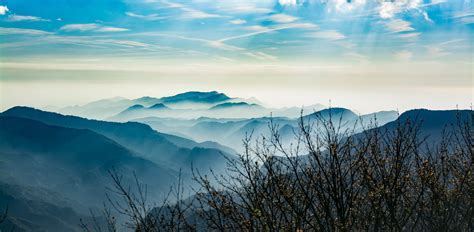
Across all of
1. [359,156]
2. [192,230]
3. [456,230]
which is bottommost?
[456,230]

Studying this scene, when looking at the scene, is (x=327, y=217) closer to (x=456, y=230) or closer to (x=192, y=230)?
(x=192, y=230)

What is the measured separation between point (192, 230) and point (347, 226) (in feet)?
13.3

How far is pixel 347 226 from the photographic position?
10.5 m

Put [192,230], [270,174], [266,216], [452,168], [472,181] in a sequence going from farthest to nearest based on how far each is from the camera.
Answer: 1. [452,168]
2. [472,181]
3. [192,230]
4. [270,174]
5. [266,216]

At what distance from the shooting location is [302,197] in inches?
473

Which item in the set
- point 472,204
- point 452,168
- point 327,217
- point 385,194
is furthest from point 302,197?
point 452,168

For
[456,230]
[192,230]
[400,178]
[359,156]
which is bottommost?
[456,230]

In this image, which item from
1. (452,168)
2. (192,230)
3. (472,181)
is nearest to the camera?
(192,230)

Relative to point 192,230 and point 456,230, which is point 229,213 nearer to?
point 192,230

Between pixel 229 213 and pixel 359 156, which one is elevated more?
pixel 359 156

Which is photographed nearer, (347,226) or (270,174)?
(347,226)

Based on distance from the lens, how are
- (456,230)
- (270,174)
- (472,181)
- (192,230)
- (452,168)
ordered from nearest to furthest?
(270,174)
(192,230)
(456,230)
(472,181)
(452,168)

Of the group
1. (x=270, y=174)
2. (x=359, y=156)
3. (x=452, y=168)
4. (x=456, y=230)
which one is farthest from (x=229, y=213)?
(x=452, y=168)

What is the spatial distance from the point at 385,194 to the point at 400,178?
4.81 ft
